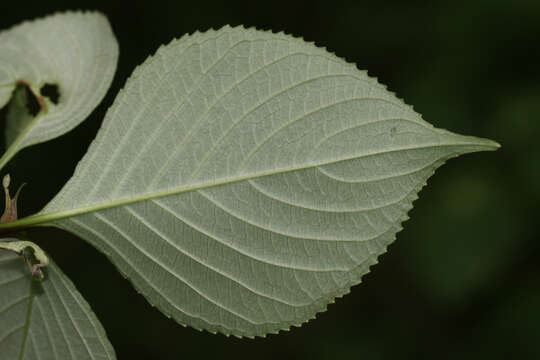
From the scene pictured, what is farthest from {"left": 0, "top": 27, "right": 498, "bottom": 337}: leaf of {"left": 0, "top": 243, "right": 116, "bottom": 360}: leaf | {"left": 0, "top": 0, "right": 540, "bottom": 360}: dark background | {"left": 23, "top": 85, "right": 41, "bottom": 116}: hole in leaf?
{"left": 0, "top": 0, "right": 540, "bottom": 360}: dark background

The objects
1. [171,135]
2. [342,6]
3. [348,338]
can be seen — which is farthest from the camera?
[342,6]

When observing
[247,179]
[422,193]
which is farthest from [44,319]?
[422,193]

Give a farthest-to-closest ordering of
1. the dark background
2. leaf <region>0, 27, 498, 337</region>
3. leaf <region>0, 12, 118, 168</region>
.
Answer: the dark background
leaf <region>0, 12, 118, 168</region>
leaf <region>0, 27, 498, 337</region>

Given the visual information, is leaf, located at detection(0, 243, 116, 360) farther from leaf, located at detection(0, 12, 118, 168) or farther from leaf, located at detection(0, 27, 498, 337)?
leaf, located at detection(0, 12, 118, 168)

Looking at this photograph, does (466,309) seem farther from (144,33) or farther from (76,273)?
(144,33)

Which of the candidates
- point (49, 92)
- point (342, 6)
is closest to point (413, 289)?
point (342, 6)

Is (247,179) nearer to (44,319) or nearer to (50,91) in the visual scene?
(44,319)

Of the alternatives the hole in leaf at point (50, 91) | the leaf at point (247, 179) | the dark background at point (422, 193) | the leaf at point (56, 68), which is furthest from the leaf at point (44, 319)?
the dark background at point (422, 193)
